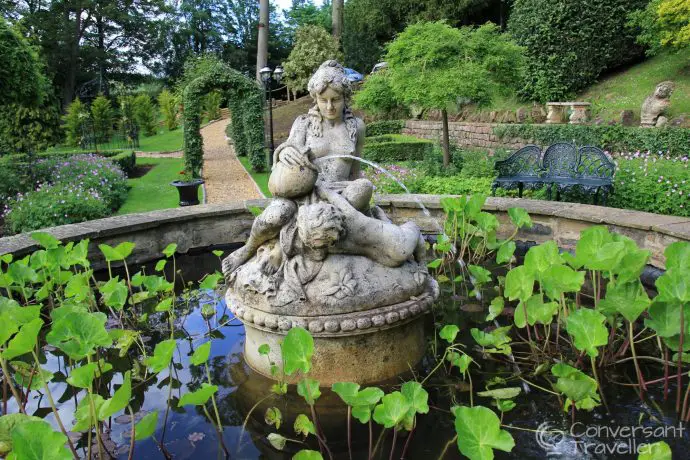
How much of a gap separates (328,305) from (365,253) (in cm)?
41

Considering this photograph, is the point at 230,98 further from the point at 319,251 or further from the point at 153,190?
the point at 319,251

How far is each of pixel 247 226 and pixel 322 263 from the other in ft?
8.93

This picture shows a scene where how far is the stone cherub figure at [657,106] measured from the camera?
40.2 ft

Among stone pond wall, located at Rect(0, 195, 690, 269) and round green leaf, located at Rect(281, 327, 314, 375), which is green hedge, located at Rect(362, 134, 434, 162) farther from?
round green leaf, located at Rect(281, 327, 314, 375)

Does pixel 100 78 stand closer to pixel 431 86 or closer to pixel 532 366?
pixel 431 86

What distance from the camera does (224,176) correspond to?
13.9 metres

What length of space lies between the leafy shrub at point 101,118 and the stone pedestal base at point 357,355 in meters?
22.0

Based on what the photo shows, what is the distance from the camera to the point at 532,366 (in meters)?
2.96

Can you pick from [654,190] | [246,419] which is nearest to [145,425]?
[246,419]

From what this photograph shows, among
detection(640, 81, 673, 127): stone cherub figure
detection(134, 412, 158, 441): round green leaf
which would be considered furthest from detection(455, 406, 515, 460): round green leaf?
detection(640, 81, 673, 127): stone cherub figure

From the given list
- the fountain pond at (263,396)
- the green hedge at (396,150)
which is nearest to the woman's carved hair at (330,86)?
the fountain pond at (263,396)

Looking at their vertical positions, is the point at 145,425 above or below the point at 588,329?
below

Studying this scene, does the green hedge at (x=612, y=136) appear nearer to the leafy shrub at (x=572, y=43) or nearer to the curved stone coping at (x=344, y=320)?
the leafy shrub at (x=572, y=43)

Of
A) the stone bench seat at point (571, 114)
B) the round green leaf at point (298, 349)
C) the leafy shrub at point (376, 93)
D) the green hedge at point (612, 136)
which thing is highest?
the leafy shrub at point (376, 93)
